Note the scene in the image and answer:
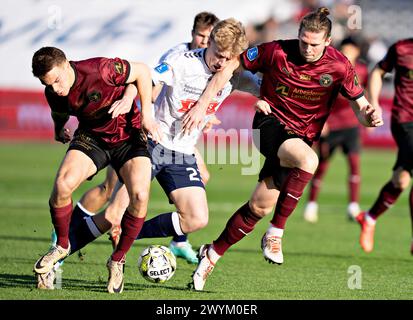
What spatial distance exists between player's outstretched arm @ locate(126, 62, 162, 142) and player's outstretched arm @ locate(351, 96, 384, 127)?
1.88m

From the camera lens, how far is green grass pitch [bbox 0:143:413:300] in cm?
728

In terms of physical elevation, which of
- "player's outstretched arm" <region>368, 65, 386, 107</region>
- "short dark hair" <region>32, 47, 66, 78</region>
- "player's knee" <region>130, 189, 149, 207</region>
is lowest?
"player's knee" <region>130, 189, 149, 207</region>

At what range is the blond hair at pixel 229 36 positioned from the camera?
736 cm

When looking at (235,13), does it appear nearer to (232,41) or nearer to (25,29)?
(25,29)

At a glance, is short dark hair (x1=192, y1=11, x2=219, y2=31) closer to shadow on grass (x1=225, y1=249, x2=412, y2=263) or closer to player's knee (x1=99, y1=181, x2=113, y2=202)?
player's knee (x1=99, y1=181, x2=113, y2=202)

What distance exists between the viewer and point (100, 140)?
7.37 meters

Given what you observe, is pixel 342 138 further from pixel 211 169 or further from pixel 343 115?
pixel 211 169

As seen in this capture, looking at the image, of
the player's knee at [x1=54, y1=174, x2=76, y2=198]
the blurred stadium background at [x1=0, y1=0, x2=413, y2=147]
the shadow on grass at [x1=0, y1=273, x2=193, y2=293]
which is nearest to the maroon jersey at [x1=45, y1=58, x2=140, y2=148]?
the player's knee at [x1=54, y1=174, x2=76, y2=198]

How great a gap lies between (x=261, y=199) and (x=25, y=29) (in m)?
19.2

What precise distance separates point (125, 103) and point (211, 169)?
590 inches

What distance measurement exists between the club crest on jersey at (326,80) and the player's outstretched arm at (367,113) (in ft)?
1.08

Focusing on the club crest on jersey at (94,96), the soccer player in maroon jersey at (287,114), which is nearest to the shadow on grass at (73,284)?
the soccer player in maroon jersey at (287,114)
